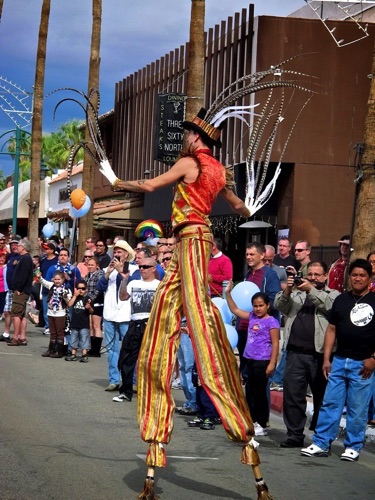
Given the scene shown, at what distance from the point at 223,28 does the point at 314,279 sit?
18.4m

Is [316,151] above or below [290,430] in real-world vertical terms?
above

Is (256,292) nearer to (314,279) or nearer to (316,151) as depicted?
(314,279)

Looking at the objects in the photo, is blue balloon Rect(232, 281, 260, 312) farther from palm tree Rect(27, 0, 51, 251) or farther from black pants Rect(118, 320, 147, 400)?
palm tree Rect(27, 0, 51, 251)

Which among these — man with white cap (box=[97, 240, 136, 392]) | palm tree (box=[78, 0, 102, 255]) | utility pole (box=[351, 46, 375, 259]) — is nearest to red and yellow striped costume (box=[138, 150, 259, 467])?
utility pole (box=[351, 46, 375, 259])

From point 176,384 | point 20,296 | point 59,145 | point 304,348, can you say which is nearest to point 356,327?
point 304,348

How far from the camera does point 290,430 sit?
9430 millimetres

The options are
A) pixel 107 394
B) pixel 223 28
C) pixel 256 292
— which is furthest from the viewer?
pixel 223 28

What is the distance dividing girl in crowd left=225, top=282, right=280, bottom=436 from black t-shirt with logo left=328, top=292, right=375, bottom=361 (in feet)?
3.87

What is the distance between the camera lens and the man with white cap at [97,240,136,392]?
12.7 metres

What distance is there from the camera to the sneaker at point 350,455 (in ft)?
28.6

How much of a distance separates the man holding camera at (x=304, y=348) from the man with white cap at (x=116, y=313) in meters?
3.38

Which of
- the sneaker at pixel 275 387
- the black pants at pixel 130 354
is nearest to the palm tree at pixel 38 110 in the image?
the sneaker at pixel 275 387

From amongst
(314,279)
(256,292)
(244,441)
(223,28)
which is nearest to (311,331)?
(314,279)

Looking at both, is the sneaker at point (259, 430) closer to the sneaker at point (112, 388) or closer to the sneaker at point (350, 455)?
the sneaker at point (350, 455)
